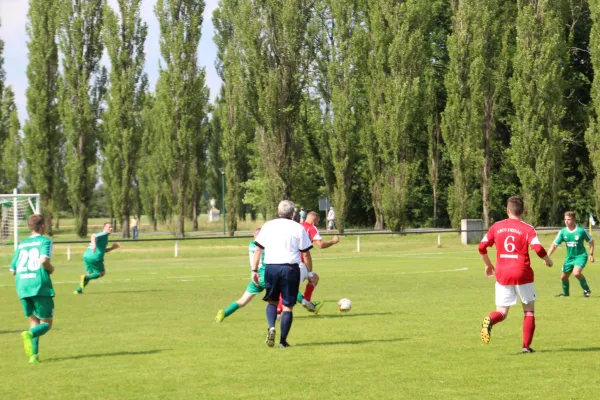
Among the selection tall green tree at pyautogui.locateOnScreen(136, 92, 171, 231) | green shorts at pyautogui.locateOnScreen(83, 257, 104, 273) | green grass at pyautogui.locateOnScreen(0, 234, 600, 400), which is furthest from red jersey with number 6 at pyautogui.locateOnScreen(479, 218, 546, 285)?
tall green tree at pyautogui.locateOnScreen(136, 92, 171, 231)

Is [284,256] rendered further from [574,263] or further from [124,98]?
[124,98]

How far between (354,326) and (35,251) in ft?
18.3

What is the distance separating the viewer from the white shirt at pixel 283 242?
11727 mm

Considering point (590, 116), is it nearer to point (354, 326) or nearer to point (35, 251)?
point (354, 326)

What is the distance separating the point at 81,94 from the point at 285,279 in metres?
49.2

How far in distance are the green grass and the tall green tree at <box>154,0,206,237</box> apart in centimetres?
3154

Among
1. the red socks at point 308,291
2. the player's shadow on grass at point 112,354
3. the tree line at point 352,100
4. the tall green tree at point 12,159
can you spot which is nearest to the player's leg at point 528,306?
the player's shadow on grass at point 112,354

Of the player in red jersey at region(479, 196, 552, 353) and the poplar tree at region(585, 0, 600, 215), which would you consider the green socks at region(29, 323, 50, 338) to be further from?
the poplar tree at region(585, 0, 600, 215)

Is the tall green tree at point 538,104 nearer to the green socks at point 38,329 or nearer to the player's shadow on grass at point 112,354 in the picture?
the player's shadow on grass at point 112,354

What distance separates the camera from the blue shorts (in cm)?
1172

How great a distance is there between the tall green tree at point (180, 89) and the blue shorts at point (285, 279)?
4427cm

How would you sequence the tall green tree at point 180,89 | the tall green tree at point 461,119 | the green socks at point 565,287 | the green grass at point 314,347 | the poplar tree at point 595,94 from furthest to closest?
the tall green tree at point 180,89
the tall green tree at point 461,119
the poplar tree at point 595,94
the green socks at point 565,287
the green grass at point 314,347

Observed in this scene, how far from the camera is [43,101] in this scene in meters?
60.7

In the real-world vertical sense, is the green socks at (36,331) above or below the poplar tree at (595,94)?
below
